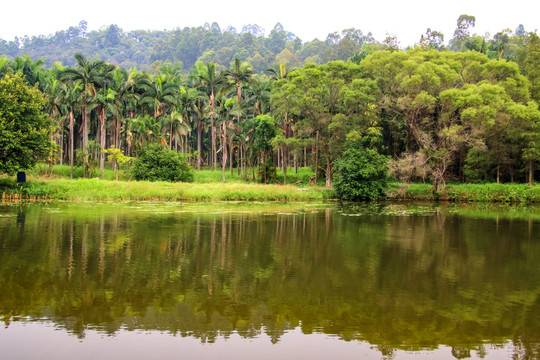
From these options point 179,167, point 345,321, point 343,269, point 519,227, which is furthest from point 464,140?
point 345,321

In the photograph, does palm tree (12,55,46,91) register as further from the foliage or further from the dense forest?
the foliage

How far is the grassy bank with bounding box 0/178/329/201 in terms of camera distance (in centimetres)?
3941

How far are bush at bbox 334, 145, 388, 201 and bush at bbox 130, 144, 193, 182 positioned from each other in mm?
17524

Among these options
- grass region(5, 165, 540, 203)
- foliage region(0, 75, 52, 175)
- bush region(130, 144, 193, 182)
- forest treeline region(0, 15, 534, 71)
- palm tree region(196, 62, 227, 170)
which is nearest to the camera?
foliage region(0, 75, 52, 175)

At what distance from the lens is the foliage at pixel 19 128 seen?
128ft

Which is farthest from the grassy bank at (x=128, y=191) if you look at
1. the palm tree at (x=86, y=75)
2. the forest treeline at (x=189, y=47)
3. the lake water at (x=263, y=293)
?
the forest treeline at (x=189, y=47)

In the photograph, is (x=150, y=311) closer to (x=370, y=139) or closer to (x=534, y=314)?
(x=534, y=314)

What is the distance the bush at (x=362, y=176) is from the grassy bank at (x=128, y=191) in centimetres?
542

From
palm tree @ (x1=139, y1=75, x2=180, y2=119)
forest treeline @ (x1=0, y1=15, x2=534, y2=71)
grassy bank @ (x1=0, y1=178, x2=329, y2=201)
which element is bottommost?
grassy bank @ (x1=0, y1=178, x2=329, y2=201)

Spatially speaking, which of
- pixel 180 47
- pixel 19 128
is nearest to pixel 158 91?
pixel 19 128

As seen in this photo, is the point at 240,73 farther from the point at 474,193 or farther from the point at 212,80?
the point at 474,193

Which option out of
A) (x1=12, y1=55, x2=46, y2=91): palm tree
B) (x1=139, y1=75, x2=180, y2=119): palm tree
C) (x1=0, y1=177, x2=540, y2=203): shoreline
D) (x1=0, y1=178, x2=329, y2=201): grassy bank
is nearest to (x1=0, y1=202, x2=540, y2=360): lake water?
(x1=0, y1=178, x2=329, y2=201): grassy bank

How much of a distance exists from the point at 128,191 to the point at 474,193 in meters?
33.5

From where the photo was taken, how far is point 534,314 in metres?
10.7
